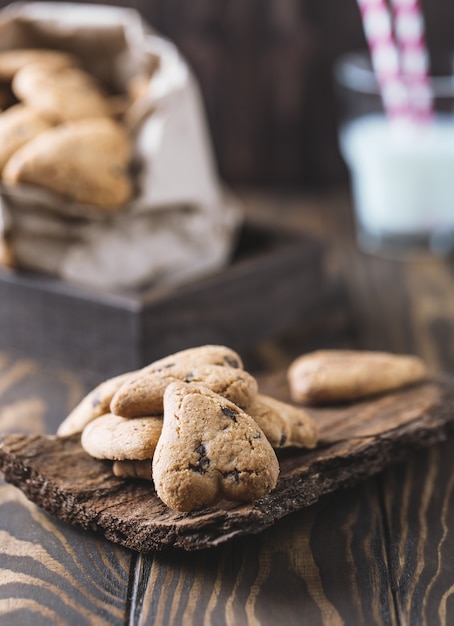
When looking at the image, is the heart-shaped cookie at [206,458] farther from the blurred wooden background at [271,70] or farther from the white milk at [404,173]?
the blurred wooden background at [271,70]

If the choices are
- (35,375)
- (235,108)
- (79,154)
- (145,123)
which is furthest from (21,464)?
(235,108)

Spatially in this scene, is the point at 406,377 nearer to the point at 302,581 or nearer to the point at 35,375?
the point at 302,581

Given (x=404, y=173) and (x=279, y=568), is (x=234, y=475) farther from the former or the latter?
(x=404, y=173)

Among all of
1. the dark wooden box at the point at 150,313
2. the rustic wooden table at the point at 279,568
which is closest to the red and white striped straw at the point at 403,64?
the dark wooden box at the point at 150,313

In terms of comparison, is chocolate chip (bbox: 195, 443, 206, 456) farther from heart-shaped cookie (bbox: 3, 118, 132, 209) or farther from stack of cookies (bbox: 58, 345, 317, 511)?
heart-shaped cookie (bbox: 3, 118, 132, 209)

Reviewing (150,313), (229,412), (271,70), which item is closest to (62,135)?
(150,313)

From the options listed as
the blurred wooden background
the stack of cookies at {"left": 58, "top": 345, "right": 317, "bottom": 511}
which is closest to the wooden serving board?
the stack of cookies at {"left": 58, "top": 345, "right": 317, "bottom": 511}
